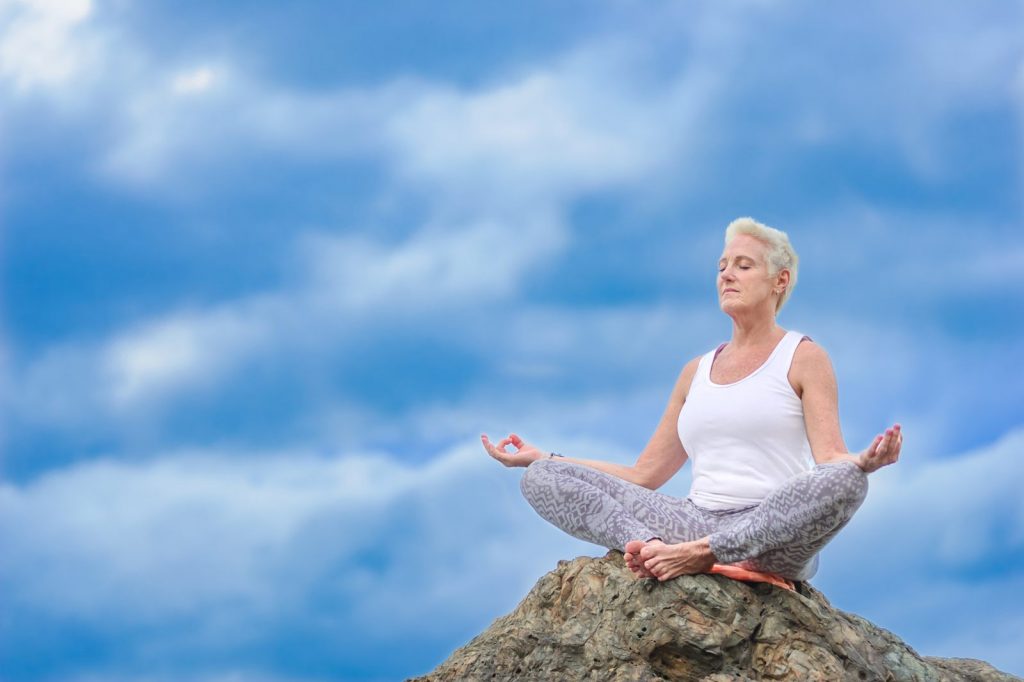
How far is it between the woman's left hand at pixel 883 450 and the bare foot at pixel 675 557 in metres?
0.82

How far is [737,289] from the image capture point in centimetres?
636

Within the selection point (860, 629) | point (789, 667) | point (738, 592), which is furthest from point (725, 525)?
point (860, 629)

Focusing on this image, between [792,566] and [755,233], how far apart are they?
170 centimetres

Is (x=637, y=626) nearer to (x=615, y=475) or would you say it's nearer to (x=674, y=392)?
(x=615, y=475)

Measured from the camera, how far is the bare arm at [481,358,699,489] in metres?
6.81

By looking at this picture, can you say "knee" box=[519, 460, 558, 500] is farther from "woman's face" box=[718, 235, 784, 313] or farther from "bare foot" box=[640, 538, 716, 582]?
"woman's face" box=[718, 235, 784, 313]

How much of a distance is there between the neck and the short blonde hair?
0.13 meters

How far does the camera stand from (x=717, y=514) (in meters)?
6.18

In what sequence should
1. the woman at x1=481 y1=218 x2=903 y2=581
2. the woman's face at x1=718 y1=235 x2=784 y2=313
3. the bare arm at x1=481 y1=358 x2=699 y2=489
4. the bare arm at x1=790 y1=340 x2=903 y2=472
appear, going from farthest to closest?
the bare arm at x1=481 y1=358 x2=699 y2=489, the woman's face at x1=718 y1=235 x2=784 y2=313, the bare arm at x1=790 y1=340 x2=903 y2=472, the woman at x1=481 y1=218 x2=903 y2=581

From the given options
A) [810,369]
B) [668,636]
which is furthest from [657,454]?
[668,636]

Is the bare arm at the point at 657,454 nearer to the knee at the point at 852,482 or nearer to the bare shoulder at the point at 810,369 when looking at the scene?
the bare shoulder at the point at 810,369

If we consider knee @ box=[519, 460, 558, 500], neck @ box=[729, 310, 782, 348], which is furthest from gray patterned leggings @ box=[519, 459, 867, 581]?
neck @ box=[729, 310, 782, 348]

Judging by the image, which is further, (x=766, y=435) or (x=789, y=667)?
(x=766, y=435)

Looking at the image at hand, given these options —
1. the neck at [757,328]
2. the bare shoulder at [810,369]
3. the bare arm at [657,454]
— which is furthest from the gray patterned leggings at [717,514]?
the neck at [757,328]
